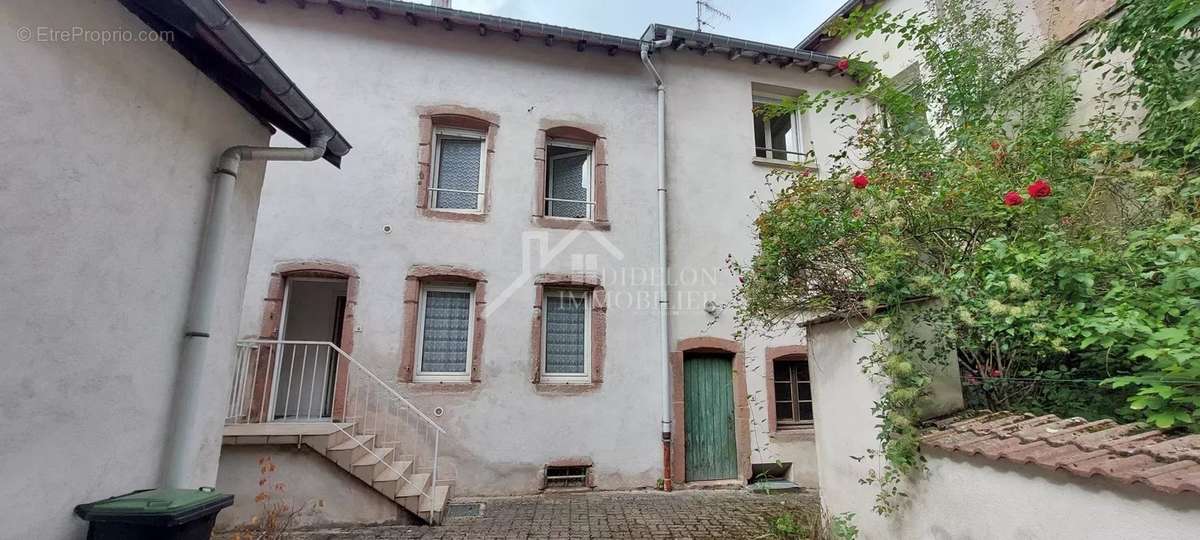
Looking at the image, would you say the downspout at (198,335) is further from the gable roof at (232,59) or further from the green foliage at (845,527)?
the green foliage at (845,527)

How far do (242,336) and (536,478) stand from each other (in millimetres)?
3954

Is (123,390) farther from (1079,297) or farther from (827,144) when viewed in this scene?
(827,144)

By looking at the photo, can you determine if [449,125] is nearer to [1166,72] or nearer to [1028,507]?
[1028,507]

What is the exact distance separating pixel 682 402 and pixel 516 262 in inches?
119

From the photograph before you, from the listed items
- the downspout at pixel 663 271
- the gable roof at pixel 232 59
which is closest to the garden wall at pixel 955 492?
the downspout at pixel 663 271

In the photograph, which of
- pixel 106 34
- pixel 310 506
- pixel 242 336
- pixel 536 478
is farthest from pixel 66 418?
pixel 536 478

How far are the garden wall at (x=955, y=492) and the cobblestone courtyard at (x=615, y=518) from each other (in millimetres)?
1675

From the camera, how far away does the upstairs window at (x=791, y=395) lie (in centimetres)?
737

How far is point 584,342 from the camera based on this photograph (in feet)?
23.1

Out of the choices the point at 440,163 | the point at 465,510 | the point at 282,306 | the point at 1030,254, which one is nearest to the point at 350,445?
the point at 465,510

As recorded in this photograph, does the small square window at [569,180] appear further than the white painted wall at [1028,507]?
Yes

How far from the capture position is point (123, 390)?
232 centimetres

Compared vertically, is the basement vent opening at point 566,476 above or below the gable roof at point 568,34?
below

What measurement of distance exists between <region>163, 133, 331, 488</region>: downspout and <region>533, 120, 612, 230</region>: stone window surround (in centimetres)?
426
